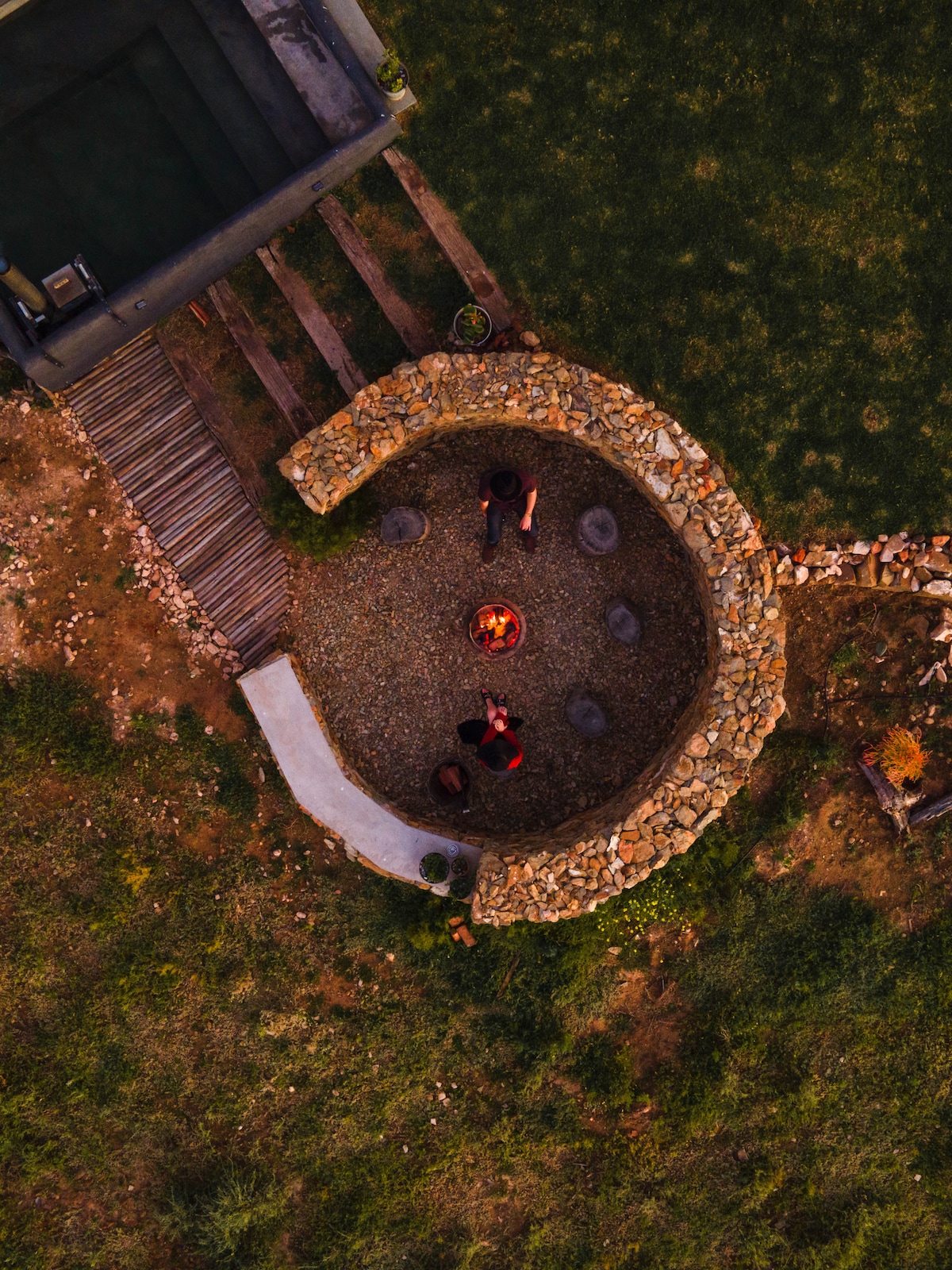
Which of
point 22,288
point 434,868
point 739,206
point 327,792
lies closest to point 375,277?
point 22,288

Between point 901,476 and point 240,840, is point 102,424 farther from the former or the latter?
point 901,476

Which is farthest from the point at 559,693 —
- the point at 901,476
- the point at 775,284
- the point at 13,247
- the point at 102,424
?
the point at 13,247

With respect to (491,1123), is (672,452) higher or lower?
higher

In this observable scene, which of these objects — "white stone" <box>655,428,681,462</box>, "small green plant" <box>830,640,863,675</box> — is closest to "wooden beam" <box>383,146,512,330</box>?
"white stone" <box>655,428,681,462</box>

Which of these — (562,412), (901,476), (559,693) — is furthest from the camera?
(559,693)

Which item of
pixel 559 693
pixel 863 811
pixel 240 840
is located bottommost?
pixel 863 811

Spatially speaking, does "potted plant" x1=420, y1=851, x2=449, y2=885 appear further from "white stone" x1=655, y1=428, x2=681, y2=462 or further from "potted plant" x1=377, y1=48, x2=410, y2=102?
"potted plant" x1=377, y1=48, x2=410, y2=102

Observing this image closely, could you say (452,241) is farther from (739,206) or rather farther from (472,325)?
(739,206)
